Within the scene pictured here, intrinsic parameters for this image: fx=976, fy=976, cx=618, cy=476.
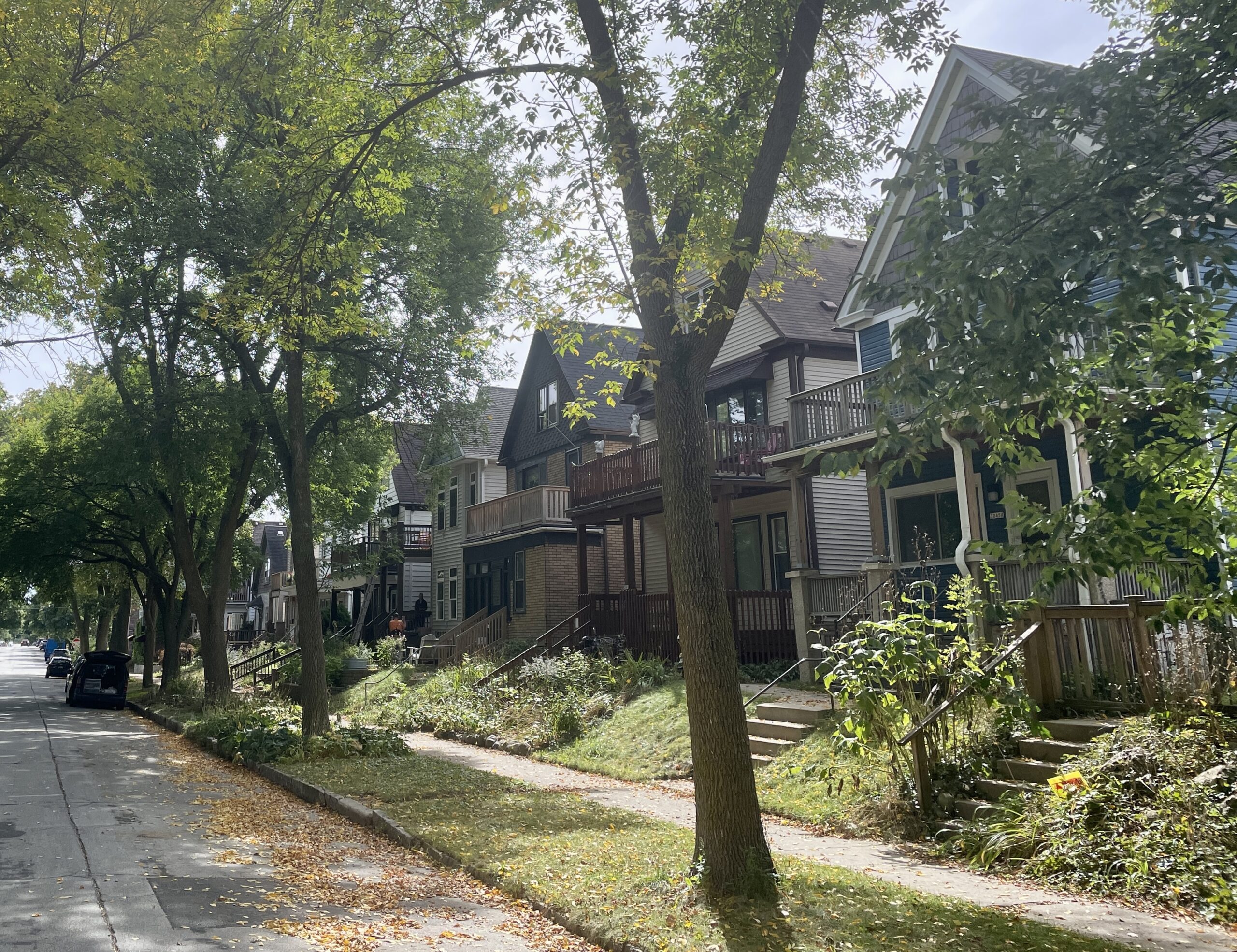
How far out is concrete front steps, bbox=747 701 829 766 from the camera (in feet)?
41.9

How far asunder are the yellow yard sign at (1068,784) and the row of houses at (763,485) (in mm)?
2315

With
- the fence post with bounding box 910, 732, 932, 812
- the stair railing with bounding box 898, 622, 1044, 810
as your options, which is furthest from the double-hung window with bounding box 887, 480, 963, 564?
the fence post with bounding box 910, 732, 932, 812

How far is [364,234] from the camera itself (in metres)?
15.4

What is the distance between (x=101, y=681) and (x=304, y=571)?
55.0 feet

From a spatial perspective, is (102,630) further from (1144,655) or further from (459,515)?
(1144,655)

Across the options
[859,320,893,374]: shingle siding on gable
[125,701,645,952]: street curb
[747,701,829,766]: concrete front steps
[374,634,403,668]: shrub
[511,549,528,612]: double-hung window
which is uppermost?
[859,320,893,374]: shingle siding on gable

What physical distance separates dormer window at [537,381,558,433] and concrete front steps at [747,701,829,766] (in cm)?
1998

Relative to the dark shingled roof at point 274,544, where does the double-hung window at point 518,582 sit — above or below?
below

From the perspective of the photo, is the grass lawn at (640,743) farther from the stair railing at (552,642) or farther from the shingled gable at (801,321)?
the shingled gable at (801,321)

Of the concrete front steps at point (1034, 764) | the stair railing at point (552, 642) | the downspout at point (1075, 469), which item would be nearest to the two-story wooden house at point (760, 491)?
the stair railing at point (552, 642)

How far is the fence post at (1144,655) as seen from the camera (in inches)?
361

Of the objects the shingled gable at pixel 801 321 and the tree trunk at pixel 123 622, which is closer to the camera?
the shingled gable at pixel 801 321

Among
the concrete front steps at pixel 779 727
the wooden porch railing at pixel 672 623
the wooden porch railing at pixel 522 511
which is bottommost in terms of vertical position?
the concrete front steps at pixel 779 727

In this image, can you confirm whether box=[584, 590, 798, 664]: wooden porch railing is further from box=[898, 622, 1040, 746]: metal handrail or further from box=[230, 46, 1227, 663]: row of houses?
box=[898, 622, 1040, 746]: metal handrail
